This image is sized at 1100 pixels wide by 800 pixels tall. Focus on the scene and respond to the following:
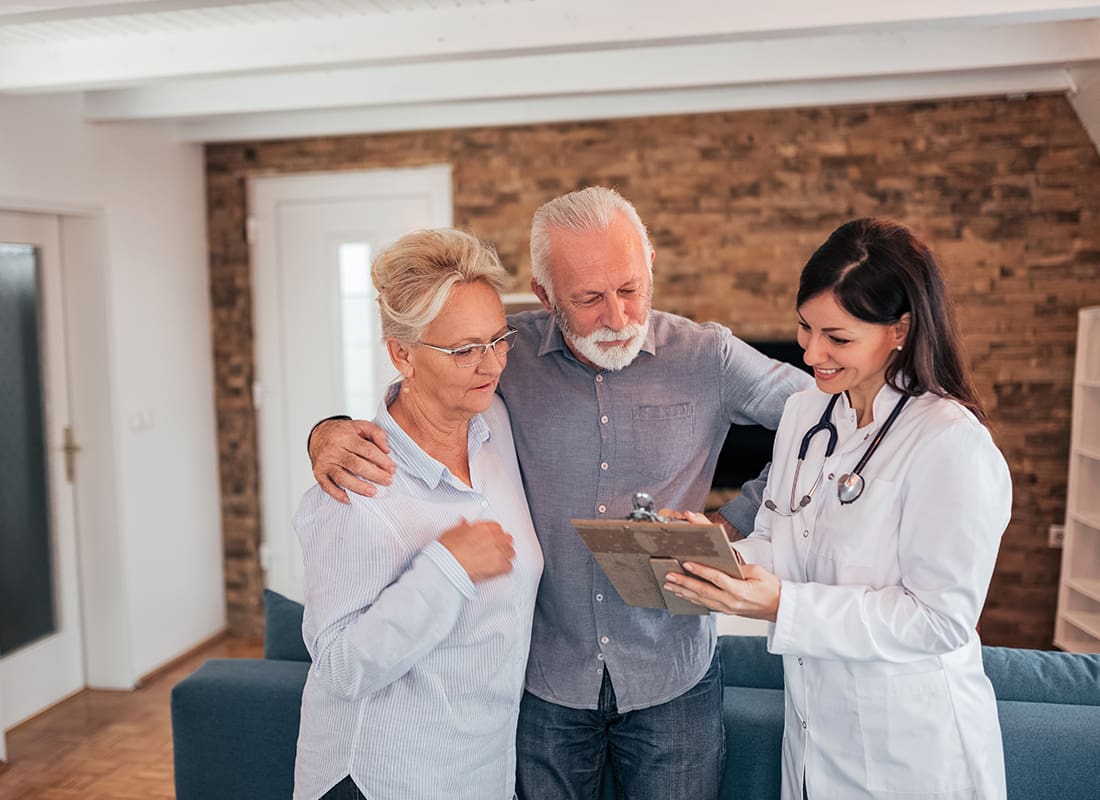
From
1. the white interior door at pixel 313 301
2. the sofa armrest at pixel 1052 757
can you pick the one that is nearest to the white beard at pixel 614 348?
the sofa armrest at pixel 1052 757

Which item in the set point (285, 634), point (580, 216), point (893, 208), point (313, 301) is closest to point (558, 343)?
point (580, 216)

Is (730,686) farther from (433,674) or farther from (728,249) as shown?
(728,249)

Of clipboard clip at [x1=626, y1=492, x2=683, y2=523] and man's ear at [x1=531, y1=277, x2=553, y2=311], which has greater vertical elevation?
man's ear at [x1=531, y1=277, x2=553, y2=311]

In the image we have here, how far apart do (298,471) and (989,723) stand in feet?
15.0

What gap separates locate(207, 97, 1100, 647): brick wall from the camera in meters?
4.67

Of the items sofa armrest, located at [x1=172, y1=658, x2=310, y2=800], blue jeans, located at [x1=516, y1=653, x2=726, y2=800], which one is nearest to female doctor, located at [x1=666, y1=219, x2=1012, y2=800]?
blue jeans, located at [x1=516, y1=653, x2=726, y2=800]

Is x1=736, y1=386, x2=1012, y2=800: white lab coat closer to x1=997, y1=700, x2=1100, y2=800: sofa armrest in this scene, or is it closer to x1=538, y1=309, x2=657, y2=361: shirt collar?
x1=538, y1=309, x2=657, y2=361: shirt collar

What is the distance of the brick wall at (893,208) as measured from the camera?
4.67 meters

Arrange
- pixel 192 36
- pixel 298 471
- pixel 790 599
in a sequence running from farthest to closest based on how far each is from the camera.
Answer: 1. pixel 298 471
2. pixel 192 36
3. pixel 790 599

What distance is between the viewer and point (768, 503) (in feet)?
5.42

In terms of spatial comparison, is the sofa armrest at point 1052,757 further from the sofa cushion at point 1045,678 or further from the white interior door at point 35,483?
the white interior door at point 35,483

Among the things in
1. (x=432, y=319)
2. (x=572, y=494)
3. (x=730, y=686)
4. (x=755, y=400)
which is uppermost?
(x=432, y=319)

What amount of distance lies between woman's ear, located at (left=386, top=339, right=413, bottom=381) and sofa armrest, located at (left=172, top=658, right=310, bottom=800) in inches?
42.2

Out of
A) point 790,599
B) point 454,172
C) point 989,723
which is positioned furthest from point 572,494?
point 454,172
